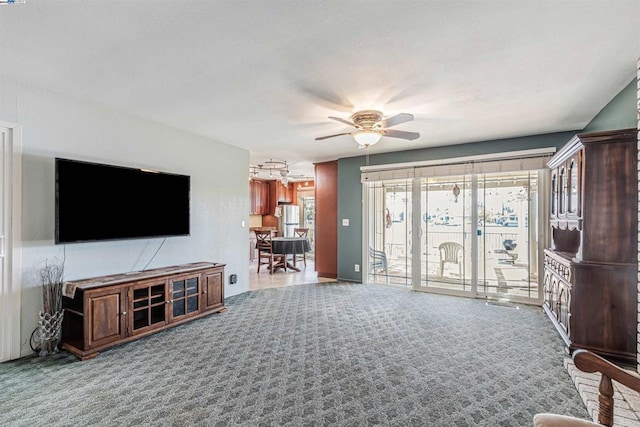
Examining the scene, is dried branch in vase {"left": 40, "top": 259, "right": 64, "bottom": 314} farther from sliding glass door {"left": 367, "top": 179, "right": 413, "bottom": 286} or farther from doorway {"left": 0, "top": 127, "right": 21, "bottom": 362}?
sliding glass door {"left": 367, "top": 179, "right": 413, "bottom": 286}

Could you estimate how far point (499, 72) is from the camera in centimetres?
260

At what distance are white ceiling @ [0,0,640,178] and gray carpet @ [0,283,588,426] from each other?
8.14 ft

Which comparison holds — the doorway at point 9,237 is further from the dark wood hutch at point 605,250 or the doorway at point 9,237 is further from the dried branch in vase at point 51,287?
the dark wood hutch at point 605,250

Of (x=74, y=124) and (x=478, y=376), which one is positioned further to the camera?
(x=74, y=124)

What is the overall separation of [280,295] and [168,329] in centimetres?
192

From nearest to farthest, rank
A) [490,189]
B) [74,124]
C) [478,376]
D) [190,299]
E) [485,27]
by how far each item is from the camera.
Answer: [485,27]
[478,376]
[74,124]
[190,299]
[490,189]

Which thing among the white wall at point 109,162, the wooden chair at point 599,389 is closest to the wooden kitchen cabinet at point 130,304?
the white wall at point 109,162

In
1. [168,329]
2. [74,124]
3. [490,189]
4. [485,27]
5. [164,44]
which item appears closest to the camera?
[485,27]

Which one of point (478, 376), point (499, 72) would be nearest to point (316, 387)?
point (478, 376)

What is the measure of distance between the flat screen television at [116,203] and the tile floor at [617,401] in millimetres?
4164

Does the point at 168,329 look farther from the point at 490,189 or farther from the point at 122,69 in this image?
the point at 490,189

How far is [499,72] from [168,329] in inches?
166

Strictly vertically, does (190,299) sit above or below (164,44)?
below

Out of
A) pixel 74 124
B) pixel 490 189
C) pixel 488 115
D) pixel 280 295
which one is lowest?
pixel 280 295
